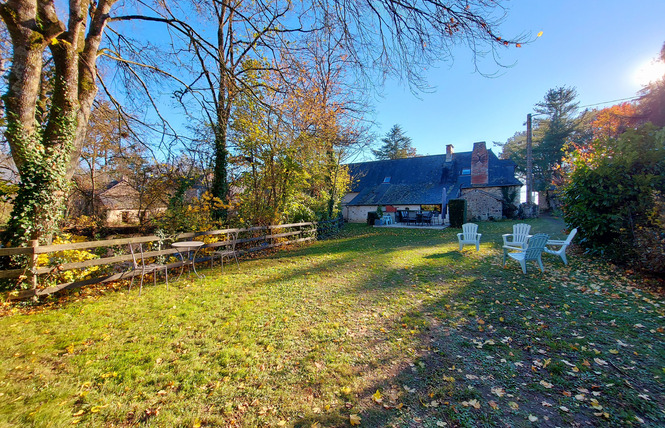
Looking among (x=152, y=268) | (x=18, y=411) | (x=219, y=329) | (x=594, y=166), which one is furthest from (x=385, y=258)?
(x=18, y=411)

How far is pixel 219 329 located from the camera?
341 centimetres

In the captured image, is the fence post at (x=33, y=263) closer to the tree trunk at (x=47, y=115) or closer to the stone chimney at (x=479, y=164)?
the tree trunk at (x=47, y=115)

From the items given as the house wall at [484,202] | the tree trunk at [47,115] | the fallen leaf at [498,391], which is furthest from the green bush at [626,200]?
the house wall at [484,202]

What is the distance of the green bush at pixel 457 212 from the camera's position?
16.8 meters

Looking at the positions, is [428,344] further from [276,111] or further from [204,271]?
[204,271]

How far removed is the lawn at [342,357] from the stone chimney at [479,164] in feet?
64.9

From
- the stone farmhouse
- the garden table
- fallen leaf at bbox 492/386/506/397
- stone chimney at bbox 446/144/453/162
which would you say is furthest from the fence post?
stone chimney at bbox 446/144/453/162

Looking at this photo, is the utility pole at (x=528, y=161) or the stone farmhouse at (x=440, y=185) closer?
the utility pole at (x=528, y=161)

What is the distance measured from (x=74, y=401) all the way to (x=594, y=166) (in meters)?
11.2

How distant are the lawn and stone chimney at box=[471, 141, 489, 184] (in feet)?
64.9

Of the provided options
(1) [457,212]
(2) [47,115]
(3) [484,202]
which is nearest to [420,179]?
(3) [484,202]

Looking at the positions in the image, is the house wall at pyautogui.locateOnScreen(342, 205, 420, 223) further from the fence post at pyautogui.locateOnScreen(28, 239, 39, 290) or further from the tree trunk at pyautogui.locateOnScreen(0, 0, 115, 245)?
the fence post at pyautogui.locateOnScreen(28, 239, 39, 290)

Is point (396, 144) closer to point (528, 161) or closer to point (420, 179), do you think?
point (420, 179)

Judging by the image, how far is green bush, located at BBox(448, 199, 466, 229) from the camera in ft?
55.1
